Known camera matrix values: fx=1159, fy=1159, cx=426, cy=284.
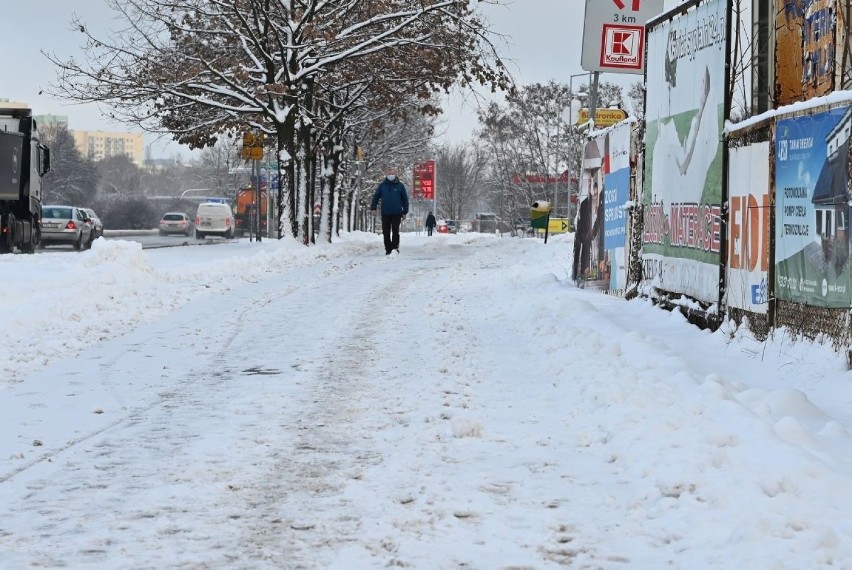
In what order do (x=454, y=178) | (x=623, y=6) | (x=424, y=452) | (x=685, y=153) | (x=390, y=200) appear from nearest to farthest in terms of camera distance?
1. (x=424, y=452)
2. (x=685, y=153)
3. (x=623, y=6)
4. (x=390, y=200)
5. (x=454, y=178)

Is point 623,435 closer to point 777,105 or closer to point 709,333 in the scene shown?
point 709,333

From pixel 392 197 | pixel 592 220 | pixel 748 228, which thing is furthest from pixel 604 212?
pixel 392 197

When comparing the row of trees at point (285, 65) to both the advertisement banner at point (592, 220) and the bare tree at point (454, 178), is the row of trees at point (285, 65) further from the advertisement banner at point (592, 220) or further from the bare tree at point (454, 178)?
the bare tree at point (454, 178)

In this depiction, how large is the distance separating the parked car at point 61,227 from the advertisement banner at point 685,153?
27.5 meters

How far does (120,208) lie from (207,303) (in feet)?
251

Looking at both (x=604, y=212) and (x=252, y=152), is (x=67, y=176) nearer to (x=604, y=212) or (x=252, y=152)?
(x=252, y=152)

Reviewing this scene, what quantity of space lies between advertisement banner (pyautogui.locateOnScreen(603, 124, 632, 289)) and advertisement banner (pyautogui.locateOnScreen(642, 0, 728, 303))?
106 centimetres

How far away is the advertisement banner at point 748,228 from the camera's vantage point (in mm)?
9641

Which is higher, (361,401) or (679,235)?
(679,235)

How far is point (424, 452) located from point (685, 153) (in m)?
6.90

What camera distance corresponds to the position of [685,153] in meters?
12.1

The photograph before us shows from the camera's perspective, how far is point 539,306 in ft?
44.0

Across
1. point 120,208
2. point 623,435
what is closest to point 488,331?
point 623,435

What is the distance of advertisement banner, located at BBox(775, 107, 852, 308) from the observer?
8.02m
